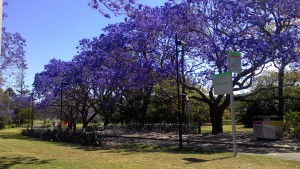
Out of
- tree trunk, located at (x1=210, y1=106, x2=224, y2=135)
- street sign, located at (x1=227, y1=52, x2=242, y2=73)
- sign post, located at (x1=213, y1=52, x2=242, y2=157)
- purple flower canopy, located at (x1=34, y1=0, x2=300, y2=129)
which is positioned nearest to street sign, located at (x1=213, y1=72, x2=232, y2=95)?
sign post, located at (x1=213, y1=52, x2=242, y2=157)

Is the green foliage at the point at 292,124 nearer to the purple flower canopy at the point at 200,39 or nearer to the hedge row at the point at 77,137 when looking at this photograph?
the purple flower canopy at the point at 200,39

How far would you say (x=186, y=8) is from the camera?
2558 cm

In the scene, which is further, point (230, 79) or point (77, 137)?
point (77, 137)

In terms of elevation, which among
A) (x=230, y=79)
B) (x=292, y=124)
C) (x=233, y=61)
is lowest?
(x=292, y=124)

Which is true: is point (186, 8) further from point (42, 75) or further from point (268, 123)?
point (42, 75)

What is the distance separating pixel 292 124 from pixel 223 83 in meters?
13.0

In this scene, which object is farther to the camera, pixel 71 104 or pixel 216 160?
pixel 71 104

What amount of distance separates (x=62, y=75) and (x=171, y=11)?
22134mm

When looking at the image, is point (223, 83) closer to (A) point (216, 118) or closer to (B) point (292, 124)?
(B) point (292, 124)

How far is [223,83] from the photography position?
15.6 metres

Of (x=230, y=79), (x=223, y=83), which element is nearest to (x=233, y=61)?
(x=230, y=79)

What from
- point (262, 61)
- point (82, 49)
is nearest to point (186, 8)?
point (262, 61)

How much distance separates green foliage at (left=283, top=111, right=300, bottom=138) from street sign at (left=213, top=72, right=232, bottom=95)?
11.8 metres

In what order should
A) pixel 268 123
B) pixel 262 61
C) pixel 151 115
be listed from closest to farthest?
1. pixel 268 123
2. pixel 262 61
3. pixel 151 115
